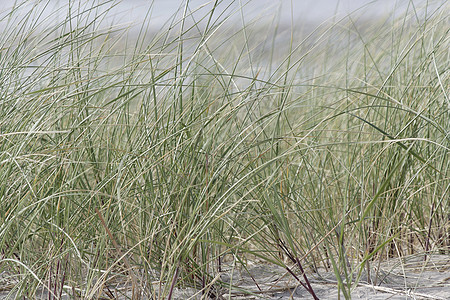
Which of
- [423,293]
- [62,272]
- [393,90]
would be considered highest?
[393,90]

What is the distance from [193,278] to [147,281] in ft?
0.58

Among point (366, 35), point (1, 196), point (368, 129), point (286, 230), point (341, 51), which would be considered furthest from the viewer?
point (341, 51)

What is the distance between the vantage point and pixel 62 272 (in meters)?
1.26

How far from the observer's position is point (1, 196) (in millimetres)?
1234

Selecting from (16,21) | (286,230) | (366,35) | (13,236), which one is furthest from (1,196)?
(366,35)

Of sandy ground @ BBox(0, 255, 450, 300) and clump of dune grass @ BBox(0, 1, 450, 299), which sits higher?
clump of dune grass @ BBox(0, 1, 450, 299)

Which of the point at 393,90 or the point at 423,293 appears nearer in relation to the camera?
the point at 423,293

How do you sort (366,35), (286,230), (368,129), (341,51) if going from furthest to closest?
(341,51)
(366,35)
(368,129)
(286,230)

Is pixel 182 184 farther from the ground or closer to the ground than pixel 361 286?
farther from the ground

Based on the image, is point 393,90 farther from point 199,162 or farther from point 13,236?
point 13,236

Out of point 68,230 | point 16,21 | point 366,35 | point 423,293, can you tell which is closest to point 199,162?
point 68,230

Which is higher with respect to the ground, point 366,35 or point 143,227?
point 366,35

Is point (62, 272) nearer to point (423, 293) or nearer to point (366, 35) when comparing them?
point (423, 293)

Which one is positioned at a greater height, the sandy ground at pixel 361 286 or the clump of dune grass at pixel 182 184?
the clump of dune grass at pixel 182 184
